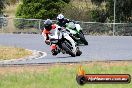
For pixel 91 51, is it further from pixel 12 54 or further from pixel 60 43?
pixel 12 54

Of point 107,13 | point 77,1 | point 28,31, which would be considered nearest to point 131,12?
point 107,13

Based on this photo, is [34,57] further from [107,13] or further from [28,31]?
[107,13]

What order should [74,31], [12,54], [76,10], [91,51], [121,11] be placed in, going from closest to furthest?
[12,54] → [91,51] → [74,31] → [121,11] → [76,10]

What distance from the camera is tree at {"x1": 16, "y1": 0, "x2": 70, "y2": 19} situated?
46094mm

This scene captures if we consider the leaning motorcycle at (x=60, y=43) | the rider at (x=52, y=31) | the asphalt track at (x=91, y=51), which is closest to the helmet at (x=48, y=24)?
the rider at (x=52, y=31)

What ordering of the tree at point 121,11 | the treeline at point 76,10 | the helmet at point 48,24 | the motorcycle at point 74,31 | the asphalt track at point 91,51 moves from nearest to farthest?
1. the asphalt track at point 91,51
2. the helmet at point 48,24
3. the motorcycle at point 74,31
4. the tree at point 121,11
5. the treeline at point 76,10

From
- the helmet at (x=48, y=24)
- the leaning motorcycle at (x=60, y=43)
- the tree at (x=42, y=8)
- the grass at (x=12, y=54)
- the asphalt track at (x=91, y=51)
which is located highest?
the tree at (x=42, y=8)

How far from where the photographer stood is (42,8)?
46.7m

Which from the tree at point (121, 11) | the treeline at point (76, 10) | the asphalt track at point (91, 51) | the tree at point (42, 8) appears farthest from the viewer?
the tree at point (42, 8)

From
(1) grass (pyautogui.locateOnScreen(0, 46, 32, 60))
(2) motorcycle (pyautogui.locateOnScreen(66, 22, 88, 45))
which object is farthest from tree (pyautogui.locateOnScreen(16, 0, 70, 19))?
(1) grass (pyautogui.locateOnScreen(0, 46, 32, 60))

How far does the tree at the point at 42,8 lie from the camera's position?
4609 centimetres

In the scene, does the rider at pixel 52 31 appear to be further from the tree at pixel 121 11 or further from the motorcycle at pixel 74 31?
the tree at pixel 121 11

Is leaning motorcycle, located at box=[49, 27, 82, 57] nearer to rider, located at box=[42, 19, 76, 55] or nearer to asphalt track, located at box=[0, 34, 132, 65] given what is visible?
rider, located at box=[42, 19, 76, 55]

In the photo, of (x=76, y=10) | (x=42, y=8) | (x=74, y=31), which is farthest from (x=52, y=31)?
(x=42, y=8)
